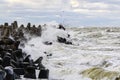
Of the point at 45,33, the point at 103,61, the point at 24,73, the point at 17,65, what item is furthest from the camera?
the point at 45,33

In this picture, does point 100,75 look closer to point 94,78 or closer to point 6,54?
point 94,78

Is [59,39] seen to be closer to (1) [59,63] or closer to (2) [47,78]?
(1) [59,63]

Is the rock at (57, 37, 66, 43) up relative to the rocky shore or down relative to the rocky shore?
down

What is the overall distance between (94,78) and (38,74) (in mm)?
1919

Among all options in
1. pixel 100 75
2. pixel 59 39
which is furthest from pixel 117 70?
pixel 59 39

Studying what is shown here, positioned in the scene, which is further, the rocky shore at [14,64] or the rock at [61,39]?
the rock at [61,39]

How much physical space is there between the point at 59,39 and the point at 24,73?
19730 millimetres

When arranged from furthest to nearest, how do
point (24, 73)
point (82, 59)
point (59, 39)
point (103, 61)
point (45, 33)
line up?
1. point (45, 33)
2. point (59, 39)
3. point (82, 59)
4. point (103, 61)
5. point (24, 73)

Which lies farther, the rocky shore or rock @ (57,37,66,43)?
rock @ (57,37,66,43)

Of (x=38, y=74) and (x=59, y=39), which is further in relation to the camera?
(x=59, y=39)

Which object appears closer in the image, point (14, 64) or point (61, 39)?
point (14, 64)

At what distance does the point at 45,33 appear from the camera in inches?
1410

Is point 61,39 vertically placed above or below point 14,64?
below

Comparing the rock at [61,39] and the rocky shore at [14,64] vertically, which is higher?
the rocky shore at [14,64]
